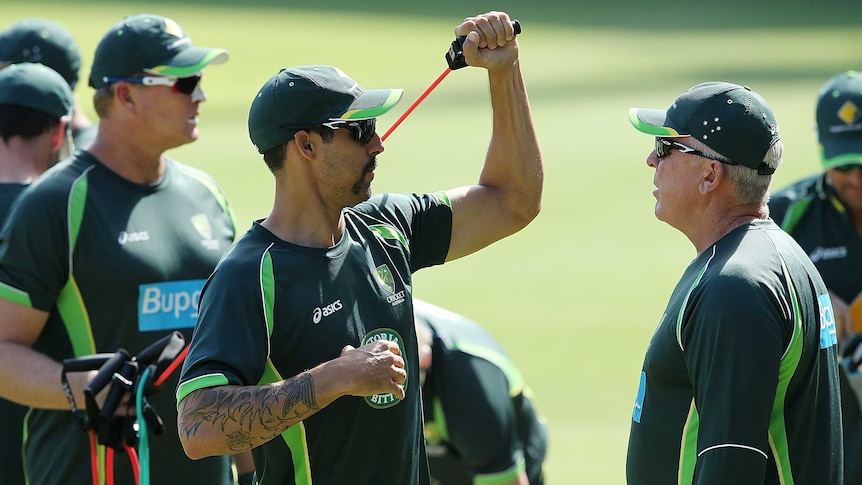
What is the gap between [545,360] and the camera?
34.0 feet

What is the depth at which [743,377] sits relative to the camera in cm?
354

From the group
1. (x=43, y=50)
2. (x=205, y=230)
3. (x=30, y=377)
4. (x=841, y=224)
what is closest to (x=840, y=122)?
(x=841, y=224)

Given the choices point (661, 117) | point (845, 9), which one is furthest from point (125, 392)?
point (845, 9)

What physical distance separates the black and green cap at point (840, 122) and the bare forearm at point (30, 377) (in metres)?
3.70

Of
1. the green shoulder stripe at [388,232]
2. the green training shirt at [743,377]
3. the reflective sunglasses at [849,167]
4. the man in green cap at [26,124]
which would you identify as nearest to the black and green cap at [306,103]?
the green shoulder stripe at [388,232]

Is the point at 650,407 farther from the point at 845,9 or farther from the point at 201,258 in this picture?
the point at 845,9

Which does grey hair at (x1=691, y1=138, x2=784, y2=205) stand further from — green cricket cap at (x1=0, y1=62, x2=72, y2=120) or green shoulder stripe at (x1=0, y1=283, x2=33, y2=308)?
green cricket cap at (x1=0, y1=62, x2=72, y2=120)

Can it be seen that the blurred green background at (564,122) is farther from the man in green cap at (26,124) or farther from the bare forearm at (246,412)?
the bare forearm at (246,412)

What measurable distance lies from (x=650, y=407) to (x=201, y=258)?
2102mm

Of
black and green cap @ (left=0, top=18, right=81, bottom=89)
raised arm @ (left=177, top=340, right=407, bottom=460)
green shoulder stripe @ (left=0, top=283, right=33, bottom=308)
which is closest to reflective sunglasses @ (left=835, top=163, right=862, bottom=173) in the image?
raised arm @ (left=177, top=340, right=407, bottom=460)

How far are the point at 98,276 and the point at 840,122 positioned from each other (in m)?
3.63

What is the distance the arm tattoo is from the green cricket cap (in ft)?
8.87

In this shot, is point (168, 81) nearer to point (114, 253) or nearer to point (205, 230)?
point (205, 230)

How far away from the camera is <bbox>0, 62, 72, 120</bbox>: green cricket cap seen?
582 centimetres
